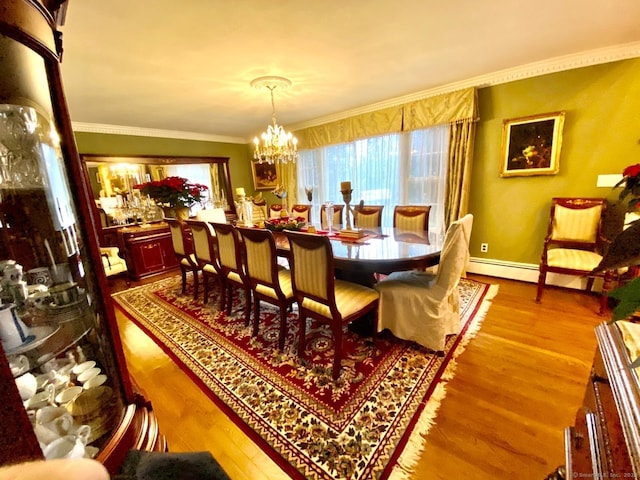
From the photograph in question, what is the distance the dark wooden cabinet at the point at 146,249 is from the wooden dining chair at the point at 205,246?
1.55 meters

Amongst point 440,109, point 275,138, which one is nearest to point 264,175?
point 275,138

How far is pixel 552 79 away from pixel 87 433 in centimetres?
418

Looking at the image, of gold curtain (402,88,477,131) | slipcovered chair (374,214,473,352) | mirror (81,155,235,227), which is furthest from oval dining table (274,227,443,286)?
mirror (81,155,235,227)

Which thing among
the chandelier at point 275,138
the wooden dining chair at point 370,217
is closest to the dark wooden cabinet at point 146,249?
the chandelier at point 275,138

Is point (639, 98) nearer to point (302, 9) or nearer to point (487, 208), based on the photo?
point (487, 208)

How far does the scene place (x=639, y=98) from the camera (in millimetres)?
2295

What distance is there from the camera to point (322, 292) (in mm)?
1602

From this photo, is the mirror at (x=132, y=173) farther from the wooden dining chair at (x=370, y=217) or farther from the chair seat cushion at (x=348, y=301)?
the chair seat cushion at (x=348, y=301)

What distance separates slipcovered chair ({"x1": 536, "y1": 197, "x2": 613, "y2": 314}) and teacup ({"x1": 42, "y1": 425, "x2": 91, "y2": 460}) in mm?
3254

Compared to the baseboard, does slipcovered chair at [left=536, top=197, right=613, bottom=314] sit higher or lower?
higher

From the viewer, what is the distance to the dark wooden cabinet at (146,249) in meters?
3.63

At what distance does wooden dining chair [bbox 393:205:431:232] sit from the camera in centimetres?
269

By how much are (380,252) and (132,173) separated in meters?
4.28

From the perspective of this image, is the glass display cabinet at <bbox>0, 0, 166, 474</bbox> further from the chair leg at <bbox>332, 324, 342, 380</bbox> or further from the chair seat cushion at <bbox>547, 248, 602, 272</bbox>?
the chair seat cushion at <bbox>547, 248, 602, 272</bbox>
